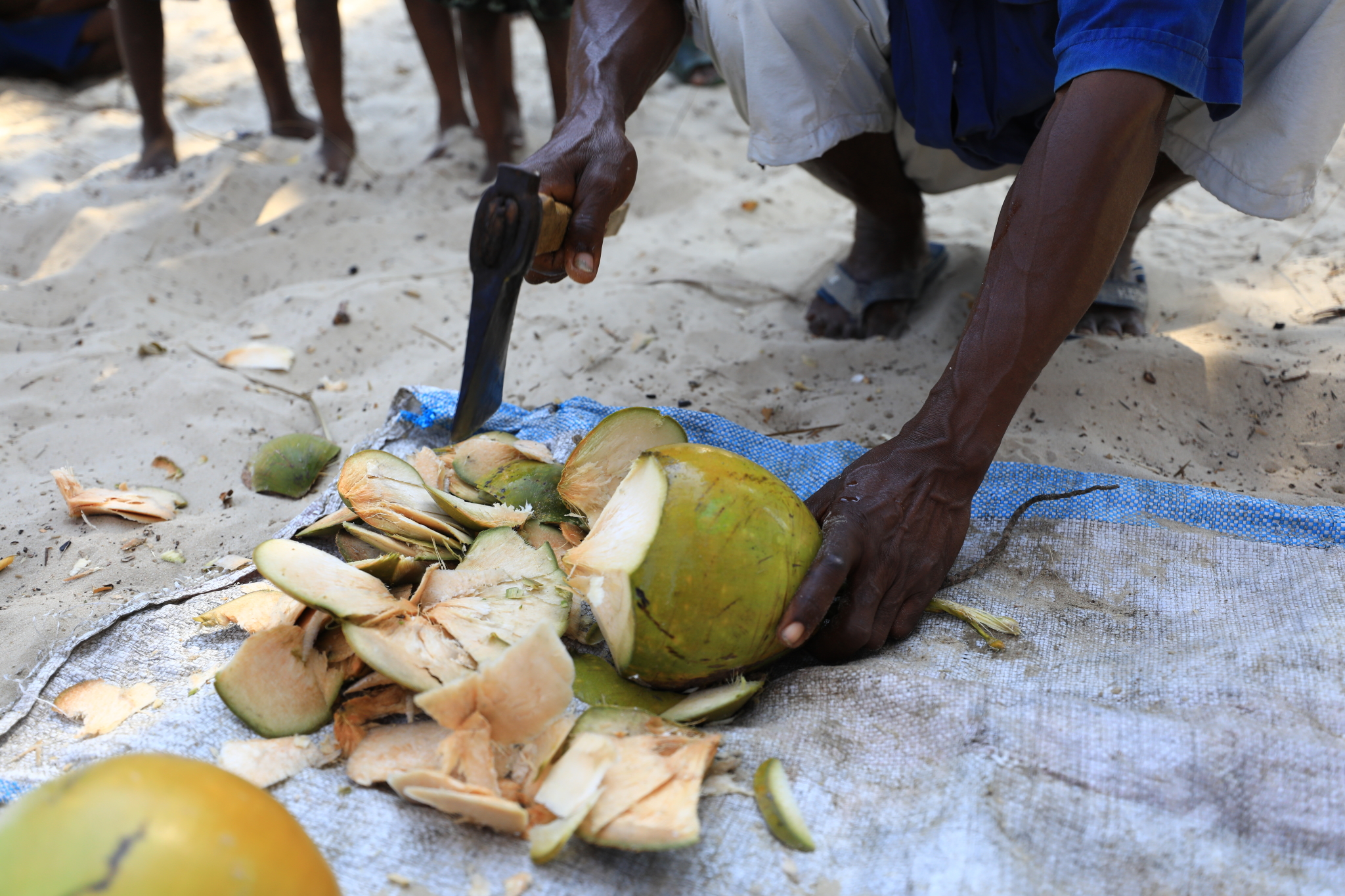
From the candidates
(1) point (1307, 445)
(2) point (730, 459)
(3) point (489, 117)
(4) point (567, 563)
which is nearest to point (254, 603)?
(4) point (567, 563)

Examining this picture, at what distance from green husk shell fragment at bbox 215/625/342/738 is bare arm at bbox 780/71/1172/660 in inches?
27.0

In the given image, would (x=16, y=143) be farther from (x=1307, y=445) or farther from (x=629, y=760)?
(x=1307, y=445)

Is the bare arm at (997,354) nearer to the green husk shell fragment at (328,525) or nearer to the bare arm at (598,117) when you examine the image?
the bare arm at (598,117)

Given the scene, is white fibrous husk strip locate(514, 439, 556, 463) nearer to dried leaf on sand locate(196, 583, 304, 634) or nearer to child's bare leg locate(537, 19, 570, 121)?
dried leaf on sand locate(196, 583, 304, 634)

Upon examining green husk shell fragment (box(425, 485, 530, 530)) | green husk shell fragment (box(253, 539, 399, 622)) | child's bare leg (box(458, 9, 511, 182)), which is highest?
child's bare leg (box(458, 9, 511, 182))

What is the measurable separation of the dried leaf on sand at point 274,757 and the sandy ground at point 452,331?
1.44 ft

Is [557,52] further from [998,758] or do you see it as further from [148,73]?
[998,758]

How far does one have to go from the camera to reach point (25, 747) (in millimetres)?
1137

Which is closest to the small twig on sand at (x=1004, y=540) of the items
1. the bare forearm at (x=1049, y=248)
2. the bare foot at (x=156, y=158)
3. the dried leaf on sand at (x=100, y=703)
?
the bare forearm at (x=1049, y=248)

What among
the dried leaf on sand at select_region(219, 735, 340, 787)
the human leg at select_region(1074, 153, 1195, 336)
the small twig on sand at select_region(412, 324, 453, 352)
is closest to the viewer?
the dried leaf on sand at select_region(219, 735, 340, 787)

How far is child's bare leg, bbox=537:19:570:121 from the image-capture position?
3.26 meters

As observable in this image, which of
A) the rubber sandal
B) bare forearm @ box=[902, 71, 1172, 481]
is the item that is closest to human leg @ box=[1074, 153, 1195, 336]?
bare forearm @ box=[902, 71, 1172, 481]

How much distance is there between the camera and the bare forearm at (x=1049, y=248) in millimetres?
1258

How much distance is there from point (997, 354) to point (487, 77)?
2753 millimetres
